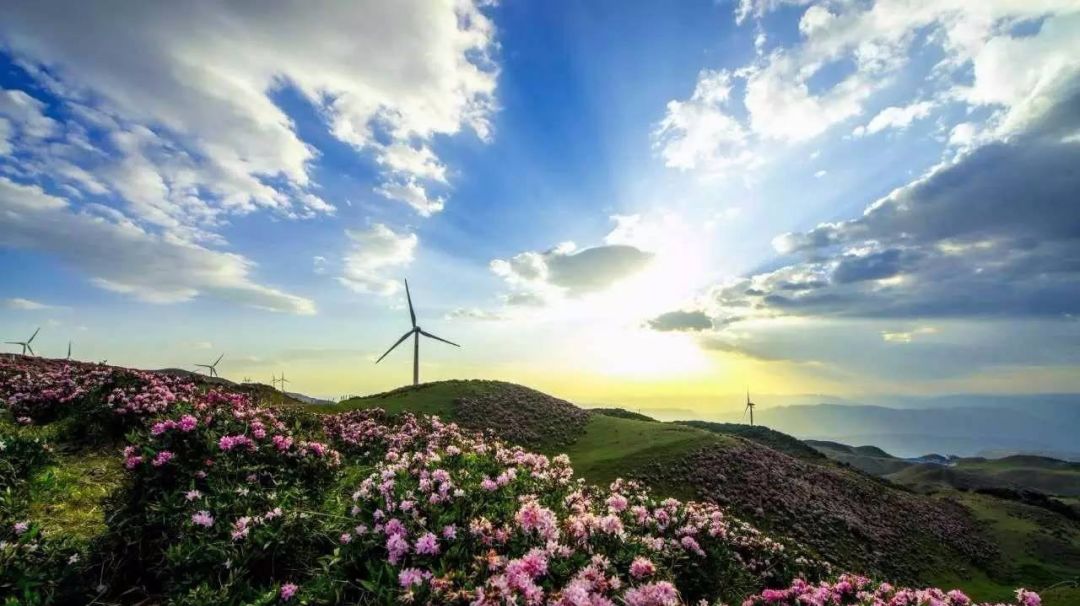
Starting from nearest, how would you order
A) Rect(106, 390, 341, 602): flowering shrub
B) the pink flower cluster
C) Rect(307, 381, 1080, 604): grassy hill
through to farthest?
Rect(106, 390, 341, 602): flowering shrub, the pink flower cluster, Rect(307, 381, 1080, 604): grassy hill

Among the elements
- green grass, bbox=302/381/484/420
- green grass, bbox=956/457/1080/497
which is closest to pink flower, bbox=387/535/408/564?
green grass, bbox=302/381/484/420

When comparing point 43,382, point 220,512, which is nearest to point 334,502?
point 220,512

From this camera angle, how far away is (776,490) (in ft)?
108

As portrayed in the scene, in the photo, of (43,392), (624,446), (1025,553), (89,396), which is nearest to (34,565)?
(89,396)

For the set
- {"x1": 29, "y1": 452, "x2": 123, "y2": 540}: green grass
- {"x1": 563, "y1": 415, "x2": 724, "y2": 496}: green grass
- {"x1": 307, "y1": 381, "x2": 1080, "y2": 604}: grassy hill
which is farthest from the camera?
{"x1": 563, "y1": 415, "x2": 724, "y2": 496}: green grass

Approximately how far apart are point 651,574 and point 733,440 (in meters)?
38.7

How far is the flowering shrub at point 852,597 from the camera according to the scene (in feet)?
25.0

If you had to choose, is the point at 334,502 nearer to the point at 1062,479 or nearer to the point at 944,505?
the point at 944,505

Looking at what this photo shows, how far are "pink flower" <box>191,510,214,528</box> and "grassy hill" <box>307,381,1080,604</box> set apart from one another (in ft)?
82.5

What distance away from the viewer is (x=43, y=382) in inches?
830

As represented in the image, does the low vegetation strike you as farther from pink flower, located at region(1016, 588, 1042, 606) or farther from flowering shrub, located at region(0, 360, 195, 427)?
flowering shrub, located at region(0, 360, 195, 427)

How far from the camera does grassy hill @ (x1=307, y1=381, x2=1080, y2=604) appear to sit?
29.8m

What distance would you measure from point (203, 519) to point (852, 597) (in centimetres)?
1023

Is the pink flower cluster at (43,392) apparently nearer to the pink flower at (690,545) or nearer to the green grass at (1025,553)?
the pink flower at (690,545)
